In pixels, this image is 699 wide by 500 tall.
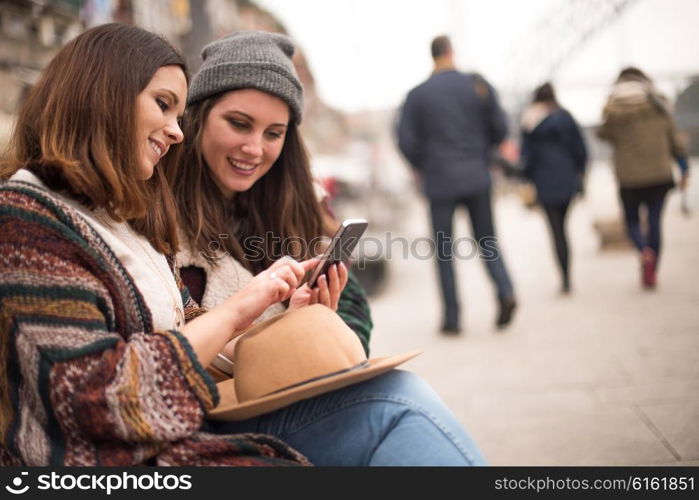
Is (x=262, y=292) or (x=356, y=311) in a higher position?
(x=262, y=292)

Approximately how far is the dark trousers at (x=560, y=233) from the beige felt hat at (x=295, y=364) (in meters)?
4.51

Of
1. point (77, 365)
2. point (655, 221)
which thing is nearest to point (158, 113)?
point (77, 365)

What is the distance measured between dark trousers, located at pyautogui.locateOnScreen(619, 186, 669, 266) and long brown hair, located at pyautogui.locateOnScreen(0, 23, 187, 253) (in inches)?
192

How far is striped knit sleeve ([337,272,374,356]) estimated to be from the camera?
2018 mm

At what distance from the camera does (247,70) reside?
2.03 meters

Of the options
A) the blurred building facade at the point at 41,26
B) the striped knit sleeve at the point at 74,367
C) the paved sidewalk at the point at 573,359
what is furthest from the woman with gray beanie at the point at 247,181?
the blurred building facade at the point at 41,26

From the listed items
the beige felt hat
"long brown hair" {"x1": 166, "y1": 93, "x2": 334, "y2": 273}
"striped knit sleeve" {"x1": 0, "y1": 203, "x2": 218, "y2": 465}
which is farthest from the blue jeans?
"long brown hair" {"x1": 166, "y1": 93, "x2": 334, "y2": 273}

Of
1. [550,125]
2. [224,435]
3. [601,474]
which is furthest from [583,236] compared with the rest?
[224,435]

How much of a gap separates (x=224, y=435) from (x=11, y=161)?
2.40ft

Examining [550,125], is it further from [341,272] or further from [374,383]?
[374,383]

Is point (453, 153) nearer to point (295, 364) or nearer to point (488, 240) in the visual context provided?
point (488, 240)

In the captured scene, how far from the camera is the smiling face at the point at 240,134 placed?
205 cm

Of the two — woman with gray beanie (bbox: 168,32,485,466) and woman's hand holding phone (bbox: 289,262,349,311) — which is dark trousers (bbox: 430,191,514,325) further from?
woman's hand holding phone (bbox: 289,262,349,311)

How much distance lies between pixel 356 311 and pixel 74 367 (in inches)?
43.5
